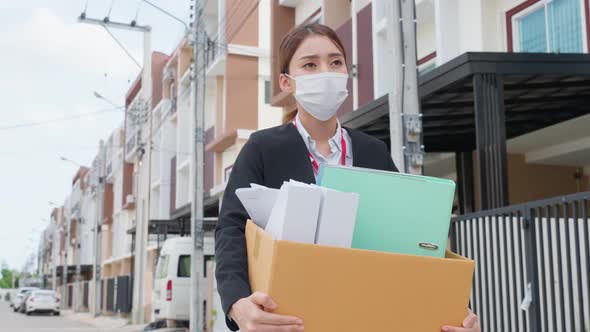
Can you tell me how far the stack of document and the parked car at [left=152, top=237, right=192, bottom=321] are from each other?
19.2 meters

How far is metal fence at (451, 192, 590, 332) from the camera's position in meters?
6.97

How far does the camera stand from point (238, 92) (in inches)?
1120

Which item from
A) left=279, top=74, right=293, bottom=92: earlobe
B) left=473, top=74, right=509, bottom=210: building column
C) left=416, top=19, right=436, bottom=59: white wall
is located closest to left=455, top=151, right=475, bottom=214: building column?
left=416, top=19, right=436, bottom=59: white wall

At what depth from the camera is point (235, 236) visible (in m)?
2.30

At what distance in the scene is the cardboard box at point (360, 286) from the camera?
1950 millimetres

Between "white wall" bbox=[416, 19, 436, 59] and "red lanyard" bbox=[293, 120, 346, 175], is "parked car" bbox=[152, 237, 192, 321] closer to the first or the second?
"white wall" bbox=[416, 19, 436, 59]

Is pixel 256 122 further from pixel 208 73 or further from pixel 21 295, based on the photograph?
pixel 21 295

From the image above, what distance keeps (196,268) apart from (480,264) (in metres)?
11.3

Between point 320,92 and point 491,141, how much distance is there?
24.9 feet

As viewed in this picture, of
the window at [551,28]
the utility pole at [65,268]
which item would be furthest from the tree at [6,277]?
the window at [551,28]

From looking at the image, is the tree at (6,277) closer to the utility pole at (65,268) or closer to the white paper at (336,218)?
the utility pole at (65,268)

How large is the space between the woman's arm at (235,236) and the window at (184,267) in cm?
1898

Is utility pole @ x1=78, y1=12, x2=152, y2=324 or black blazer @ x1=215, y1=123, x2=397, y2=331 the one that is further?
utility pole @ x1=78, y1=12, x2=152, y2=324

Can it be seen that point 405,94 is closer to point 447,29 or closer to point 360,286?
point 360,286
